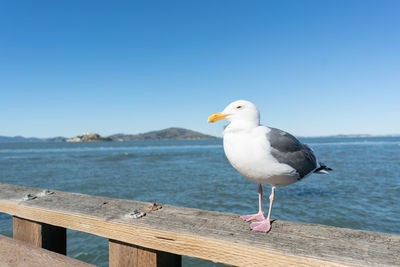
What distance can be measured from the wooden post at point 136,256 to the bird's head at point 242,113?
3.48ft

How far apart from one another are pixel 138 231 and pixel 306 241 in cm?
97

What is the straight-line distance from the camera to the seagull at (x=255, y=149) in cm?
182

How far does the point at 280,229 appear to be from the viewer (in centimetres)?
163

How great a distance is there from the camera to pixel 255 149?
1.81m

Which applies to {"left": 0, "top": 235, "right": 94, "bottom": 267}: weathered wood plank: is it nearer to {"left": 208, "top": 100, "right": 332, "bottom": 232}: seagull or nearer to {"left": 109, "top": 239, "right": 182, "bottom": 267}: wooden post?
{"left": 109, "top": 239, "right": 182, "bottom": 267}: wooden post

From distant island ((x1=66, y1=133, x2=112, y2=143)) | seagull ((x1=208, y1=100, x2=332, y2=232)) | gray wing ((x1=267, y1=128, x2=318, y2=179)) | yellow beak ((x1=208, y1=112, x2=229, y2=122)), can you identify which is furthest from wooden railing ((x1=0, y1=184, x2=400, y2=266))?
distant island ((x1=66, y1=133, x2=112, y2=143))

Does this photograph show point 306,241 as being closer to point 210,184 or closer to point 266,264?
point 266,264

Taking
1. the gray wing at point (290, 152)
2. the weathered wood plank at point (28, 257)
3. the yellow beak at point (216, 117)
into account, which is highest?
the yellow beak at point (216, 117)

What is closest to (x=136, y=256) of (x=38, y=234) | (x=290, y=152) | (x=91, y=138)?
(x=38, y=234)

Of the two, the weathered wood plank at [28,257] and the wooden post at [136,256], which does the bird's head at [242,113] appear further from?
the weathered wood plank at [28,257]

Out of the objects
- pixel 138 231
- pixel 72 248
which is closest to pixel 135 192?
pixel 72 248

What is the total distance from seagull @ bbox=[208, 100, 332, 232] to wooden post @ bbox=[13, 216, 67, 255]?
1.52m

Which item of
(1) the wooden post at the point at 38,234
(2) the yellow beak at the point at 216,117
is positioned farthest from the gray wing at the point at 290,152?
(1) the wooden post at the point at 38,234

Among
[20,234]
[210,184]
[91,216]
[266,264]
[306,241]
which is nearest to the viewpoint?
[266,264]
